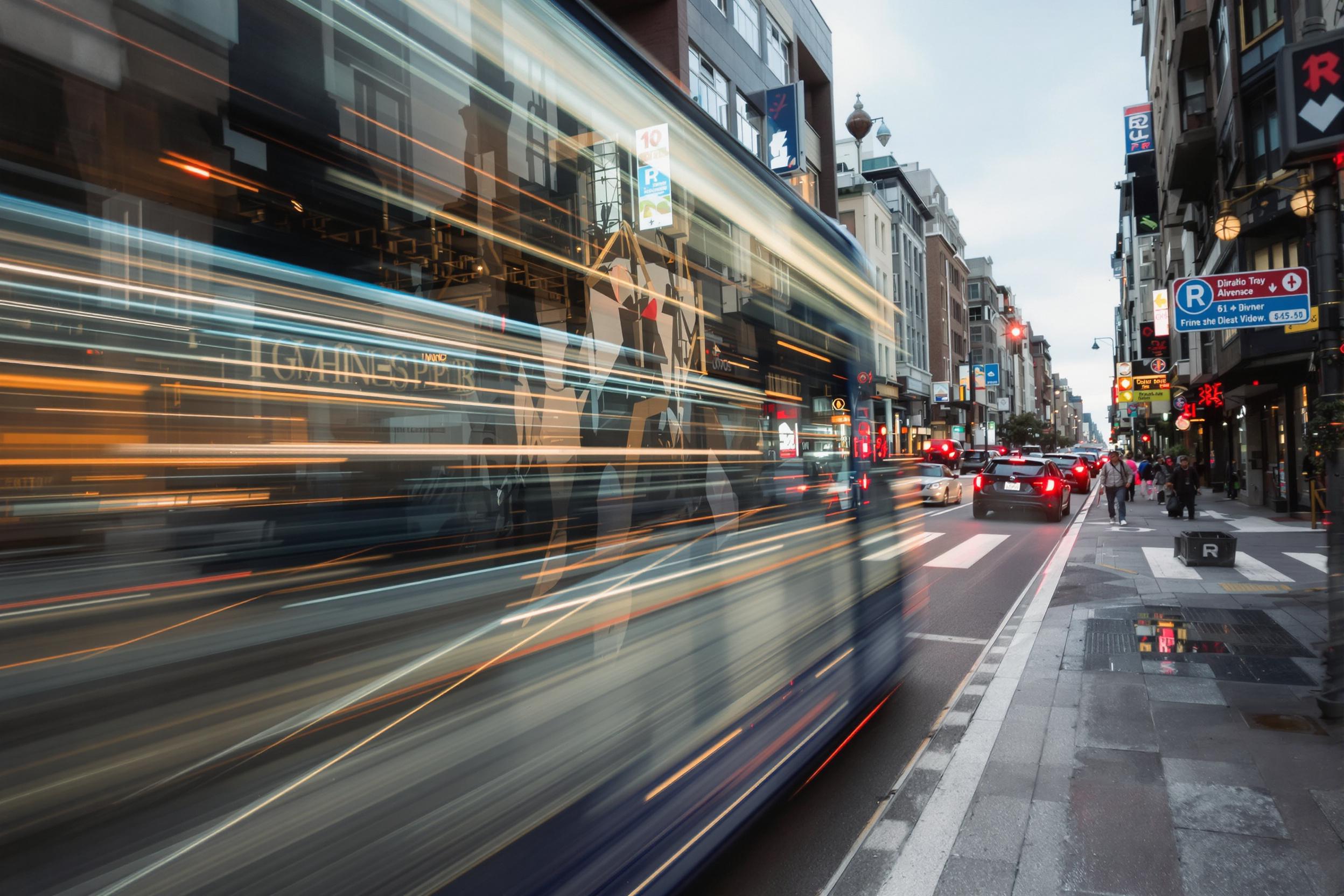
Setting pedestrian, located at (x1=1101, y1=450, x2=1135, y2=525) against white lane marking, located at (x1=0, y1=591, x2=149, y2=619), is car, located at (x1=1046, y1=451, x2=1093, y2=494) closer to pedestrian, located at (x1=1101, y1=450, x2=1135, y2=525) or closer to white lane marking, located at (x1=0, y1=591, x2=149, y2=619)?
pedestrian, located at (x1=1101, y1=450, x2=1135, y2=525)

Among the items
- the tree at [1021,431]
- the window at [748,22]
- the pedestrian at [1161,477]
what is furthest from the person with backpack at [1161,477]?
the tree at [1021,431]

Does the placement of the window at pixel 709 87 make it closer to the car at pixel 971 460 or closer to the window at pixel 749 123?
the window at pixel 749 123

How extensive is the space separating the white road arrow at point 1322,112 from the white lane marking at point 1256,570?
708 cm

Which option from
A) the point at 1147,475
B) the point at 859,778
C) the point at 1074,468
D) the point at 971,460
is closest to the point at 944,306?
the point at 971,460

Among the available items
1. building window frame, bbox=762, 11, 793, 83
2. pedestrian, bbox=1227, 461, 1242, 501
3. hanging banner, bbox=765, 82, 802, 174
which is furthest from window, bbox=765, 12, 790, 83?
pedestrian, bbox=1227, 461, 1242, 501

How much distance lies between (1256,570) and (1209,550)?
0.69 metres

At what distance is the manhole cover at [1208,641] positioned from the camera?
20.9ft

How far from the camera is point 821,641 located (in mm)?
4215

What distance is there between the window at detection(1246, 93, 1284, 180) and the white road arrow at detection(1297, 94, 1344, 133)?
16.8 meters

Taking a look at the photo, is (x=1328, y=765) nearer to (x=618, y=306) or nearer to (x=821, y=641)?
(x=821, y=641)

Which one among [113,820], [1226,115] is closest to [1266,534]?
[1226,115]

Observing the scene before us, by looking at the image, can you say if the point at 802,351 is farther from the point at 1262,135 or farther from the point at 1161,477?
the point at 1161,477

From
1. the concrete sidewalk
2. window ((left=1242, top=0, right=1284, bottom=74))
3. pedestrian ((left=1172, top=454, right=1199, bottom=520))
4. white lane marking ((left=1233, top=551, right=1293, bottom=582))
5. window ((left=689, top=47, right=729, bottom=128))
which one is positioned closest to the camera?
the concrete sidewalk

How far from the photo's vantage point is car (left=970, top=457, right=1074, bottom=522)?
67.2 feet
